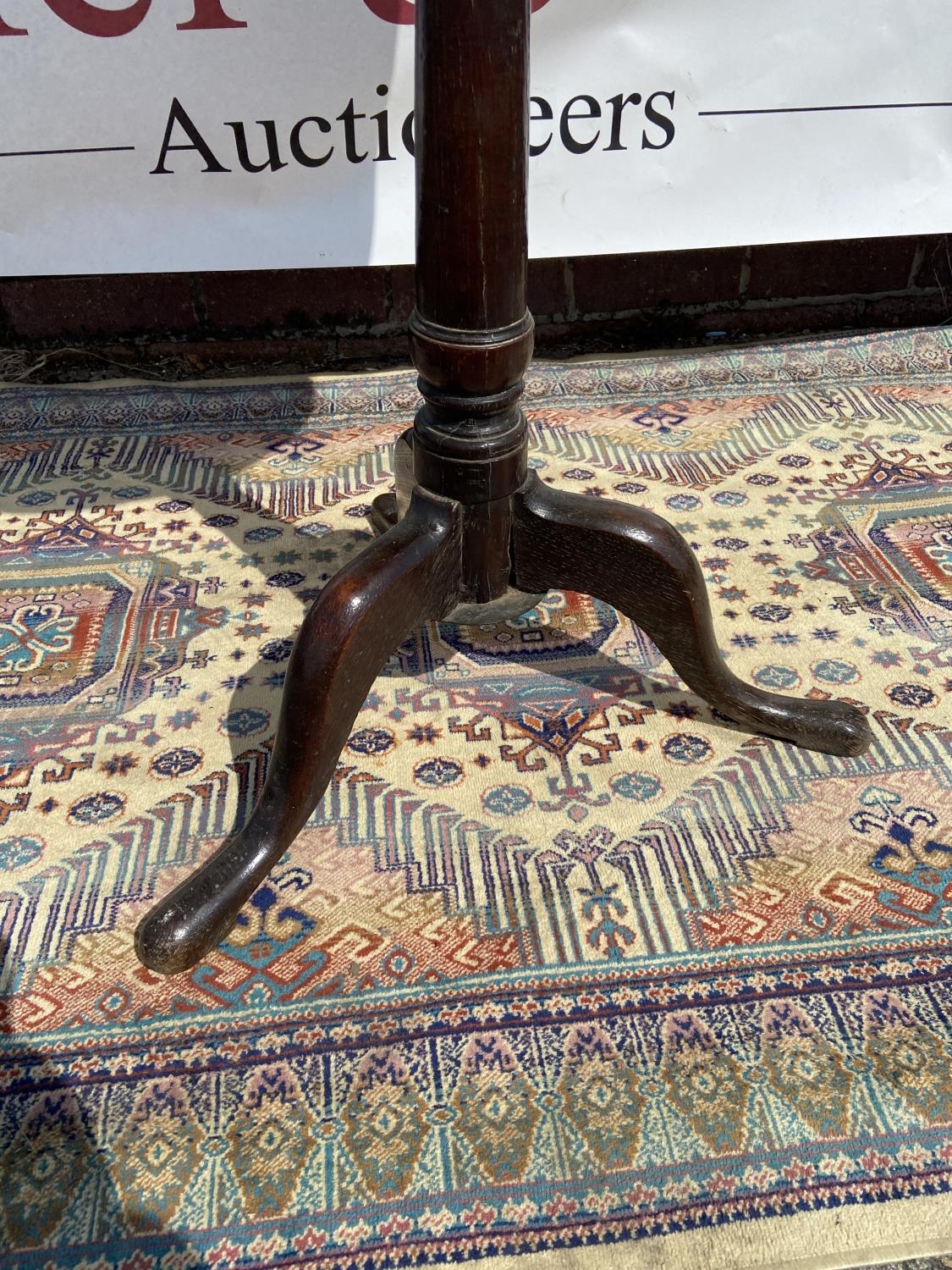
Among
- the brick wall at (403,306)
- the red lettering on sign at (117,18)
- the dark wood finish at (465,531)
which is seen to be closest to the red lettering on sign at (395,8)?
the red lettering on sign at (117,18)

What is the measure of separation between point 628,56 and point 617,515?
104 cm

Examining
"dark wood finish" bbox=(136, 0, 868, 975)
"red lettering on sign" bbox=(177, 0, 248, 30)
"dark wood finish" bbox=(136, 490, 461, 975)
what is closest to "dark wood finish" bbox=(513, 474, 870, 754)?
"dark wood finish" bbox=(136, 0, 868, 975)

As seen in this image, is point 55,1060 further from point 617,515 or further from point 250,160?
point 250,160

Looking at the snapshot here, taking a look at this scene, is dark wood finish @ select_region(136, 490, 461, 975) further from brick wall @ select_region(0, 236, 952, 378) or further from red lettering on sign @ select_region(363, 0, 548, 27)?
brick wall @ select_region(0, 236, 952, 378)

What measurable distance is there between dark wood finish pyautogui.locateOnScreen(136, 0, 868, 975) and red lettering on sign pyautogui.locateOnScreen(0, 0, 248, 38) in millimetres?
929

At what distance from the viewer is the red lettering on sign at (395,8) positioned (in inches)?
67.1

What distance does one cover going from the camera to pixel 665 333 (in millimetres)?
2195

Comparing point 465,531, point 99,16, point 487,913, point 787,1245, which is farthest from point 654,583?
point 99,16

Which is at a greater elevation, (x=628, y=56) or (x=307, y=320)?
(x=628, y=56)

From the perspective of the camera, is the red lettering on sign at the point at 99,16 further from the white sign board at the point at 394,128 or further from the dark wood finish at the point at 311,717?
the dark wood finish at the point at 311,717

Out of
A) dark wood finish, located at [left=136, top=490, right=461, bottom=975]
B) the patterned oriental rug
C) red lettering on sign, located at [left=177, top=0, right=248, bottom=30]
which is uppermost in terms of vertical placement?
red lettering on sign, located at [left=177, top=0, right=248, bottom=30]

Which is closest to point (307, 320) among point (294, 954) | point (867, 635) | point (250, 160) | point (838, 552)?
point (250, 160)

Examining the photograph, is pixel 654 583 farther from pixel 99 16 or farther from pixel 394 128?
pixel 99 16

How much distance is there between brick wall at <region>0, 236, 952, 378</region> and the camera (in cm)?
209
